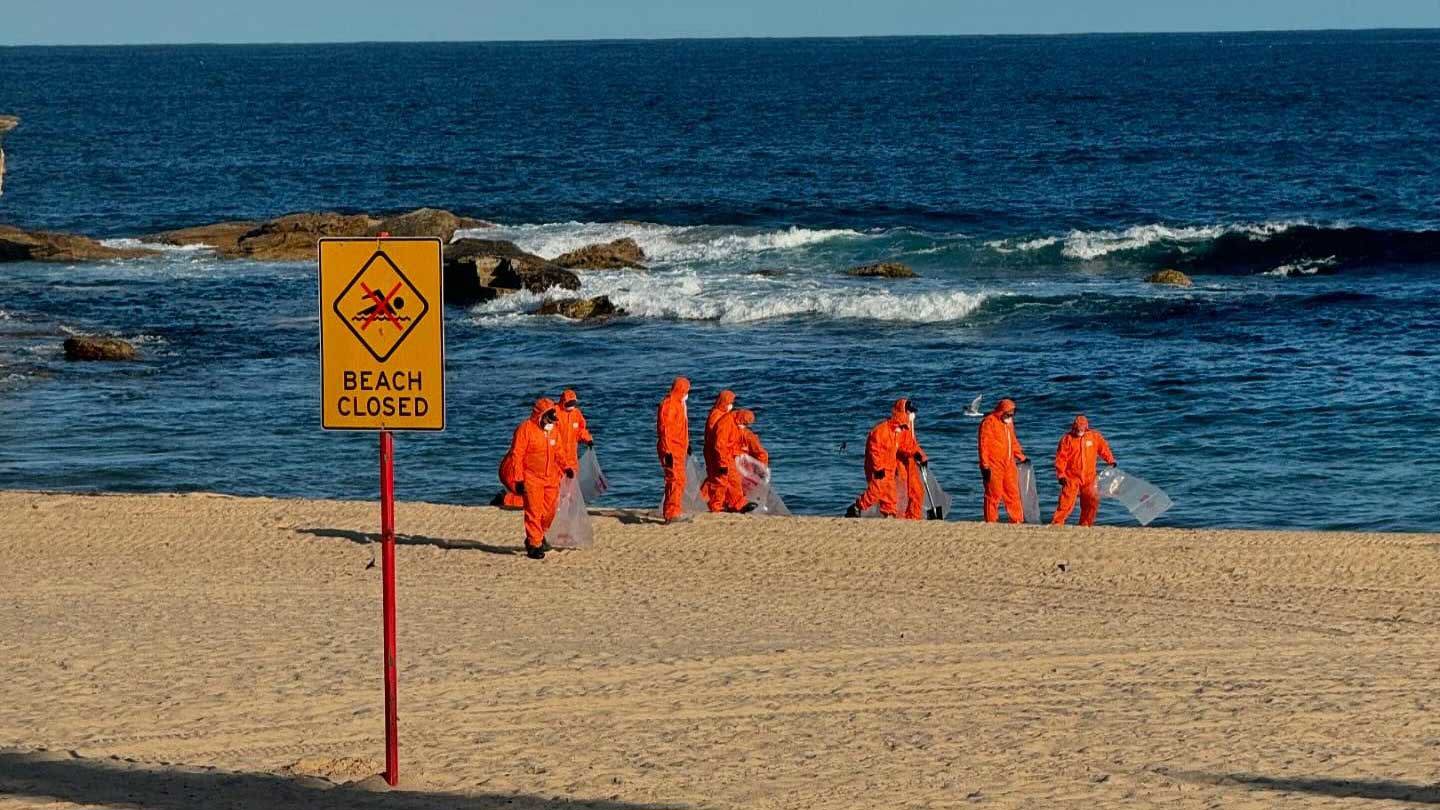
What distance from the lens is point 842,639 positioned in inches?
553

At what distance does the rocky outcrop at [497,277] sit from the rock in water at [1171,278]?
1192 centimetres

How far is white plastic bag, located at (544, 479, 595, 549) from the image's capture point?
57.2 ft

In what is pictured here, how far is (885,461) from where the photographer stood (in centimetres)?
1988

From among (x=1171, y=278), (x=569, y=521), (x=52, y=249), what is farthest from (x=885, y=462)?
(x=52, y=249)

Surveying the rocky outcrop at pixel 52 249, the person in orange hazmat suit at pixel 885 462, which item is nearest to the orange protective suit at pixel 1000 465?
the person in orange hazmat suit at pixel 885 462

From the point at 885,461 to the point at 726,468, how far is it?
1.57 m

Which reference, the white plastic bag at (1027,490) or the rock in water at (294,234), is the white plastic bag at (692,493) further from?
the rock in water at (294,234)

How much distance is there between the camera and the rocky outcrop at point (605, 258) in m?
44.0

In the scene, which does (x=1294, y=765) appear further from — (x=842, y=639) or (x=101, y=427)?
(x=101, y=427)

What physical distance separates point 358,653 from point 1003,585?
17.6 feet

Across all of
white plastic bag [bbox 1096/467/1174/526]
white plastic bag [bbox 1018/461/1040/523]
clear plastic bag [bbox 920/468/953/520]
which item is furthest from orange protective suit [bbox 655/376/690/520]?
white plastic bag [bbox 1096/467/1174/526]

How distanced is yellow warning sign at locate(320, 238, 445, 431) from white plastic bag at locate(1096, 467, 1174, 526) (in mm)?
12000

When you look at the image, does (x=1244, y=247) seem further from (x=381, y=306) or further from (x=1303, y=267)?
(x=381, y=306)

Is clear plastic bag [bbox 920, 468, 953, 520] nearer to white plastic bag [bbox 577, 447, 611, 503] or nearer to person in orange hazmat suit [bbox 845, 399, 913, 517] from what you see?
person in orange hazmat suit [bbox 845, 399, 913, 517]
